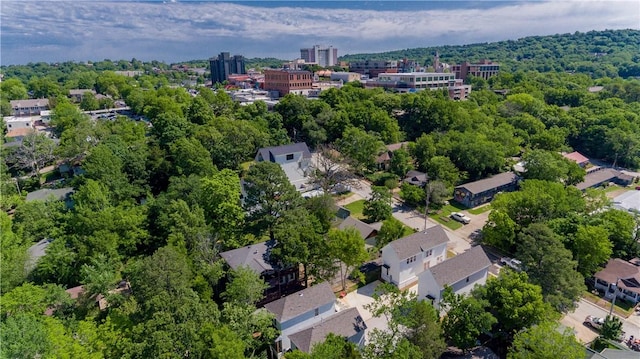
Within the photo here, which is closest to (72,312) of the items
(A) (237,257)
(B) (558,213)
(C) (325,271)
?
(A) (237,257)

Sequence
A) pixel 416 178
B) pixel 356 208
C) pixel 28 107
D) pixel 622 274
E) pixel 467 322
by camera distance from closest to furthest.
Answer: pixel 467 322
pixel 622 274
pixel 356 208
pixel 416 178
pixel 28 107

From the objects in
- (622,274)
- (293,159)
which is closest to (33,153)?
(293,159)

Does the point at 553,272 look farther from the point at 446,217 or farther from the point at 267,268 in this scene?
the point at 267,268

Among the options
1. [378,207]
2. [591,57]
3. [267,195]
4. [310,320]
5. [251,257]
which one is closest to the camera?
[310,320]

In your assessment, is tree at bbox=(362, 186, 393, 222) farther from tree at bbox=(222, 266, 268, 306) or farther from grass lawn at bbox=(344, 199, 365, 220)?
tree at bbox=(222, 266, 268, 306)

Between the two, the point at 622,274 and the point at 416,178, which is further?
the point at 416,178

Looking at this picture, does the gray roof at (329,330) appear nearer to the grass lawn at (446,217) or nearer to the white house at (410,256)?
the white house at (410,256)

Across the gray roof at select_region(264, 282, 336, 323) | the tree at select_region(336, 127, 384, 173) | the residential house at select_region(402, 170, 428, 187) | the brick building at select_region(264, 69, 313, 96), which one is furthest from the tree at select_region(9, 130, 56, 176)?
the brick building at select_region(264, 69, 313, 96)
